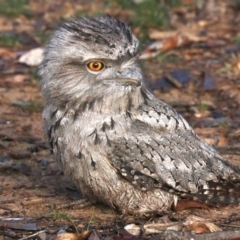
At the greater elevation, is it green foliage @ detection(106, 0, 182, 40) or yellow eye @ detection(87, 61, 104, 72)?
green foliage @ detection(106, 0, 182, 40)

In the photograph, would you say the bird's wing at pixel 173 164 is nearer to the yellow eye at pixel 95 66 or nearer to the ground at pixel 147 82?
the ground at pixel 147 82

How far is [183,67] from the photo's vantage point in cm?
1020

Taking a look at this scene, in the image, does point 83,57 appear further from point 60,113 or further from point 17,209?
point 17,209

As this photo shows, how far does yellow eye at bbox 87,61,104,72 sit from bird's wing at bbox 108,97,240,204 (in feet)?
1.50

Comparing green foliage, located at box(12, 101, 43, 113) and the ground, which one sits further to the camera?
green foliage, located at box(12, 101, 43, 113)

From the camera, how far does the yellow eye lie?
18.5 ft

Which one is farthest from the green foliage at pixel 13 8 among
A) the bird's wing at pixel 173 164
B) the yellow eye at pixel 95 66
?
the yellow eye at pixel 95 66

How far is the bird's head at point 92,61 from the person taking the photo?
18.4 feet

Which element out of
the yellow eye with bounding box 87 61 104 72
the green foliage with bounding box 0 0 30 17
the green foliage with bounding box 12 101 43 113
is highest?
the green foliage with bounding box 0 0 30 17

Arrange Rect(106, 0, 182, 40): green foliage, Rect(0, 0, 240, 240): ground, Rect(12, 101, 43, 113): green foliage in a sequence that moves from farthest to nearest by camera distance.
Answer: Rect(106, 0, 182, 40): green foliage → Rect(12, 101, 43, 113): green foliage → Rect(0, 0, 240, 240): ground

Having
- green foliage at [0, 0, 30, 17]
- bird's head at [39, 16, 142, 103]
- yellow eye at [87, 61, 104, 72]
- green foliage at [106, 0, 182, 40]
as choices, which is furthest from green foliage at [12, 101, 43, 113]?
green foliage at [0, 0, 30, 17]

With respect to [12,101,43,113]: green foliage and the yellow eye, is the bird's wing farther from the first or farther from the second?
[12,101,43,113]: green foliage

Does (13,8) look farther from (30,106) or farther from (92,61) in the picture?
(92,61)

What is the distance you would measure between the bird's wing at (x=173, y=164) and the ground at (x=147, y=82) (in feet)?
0.69
